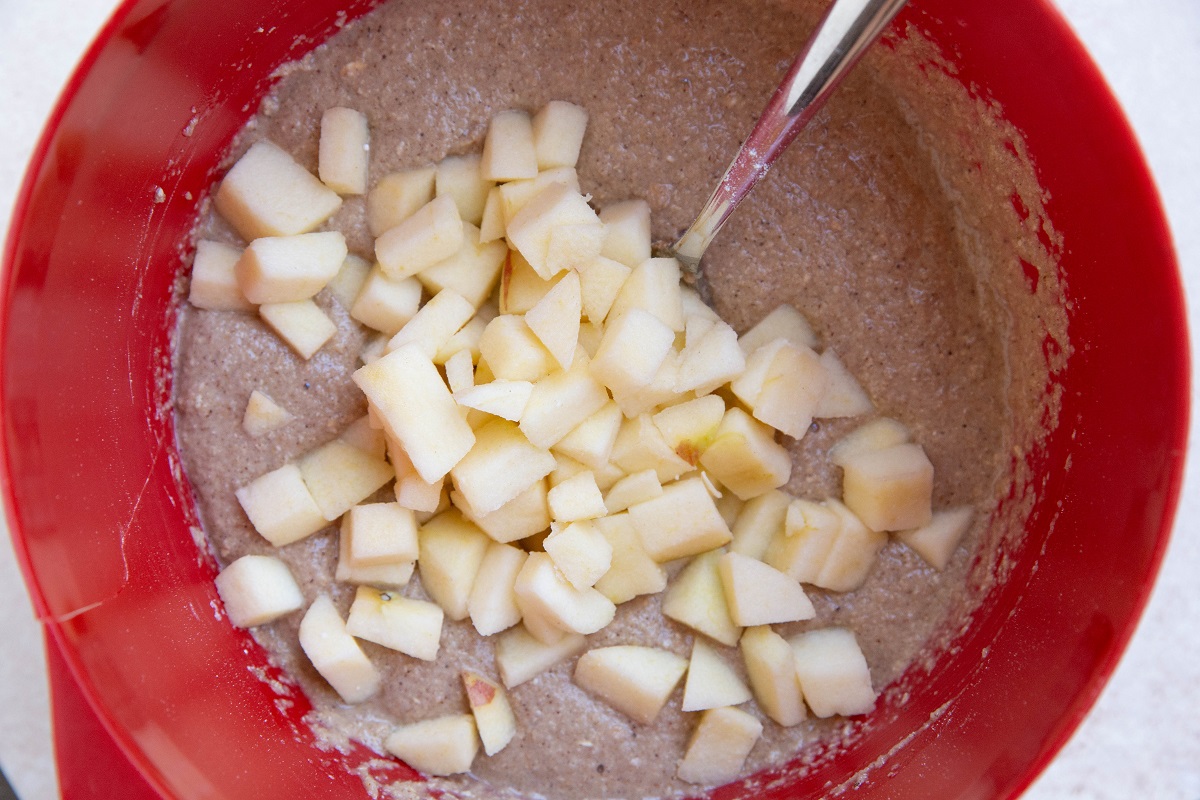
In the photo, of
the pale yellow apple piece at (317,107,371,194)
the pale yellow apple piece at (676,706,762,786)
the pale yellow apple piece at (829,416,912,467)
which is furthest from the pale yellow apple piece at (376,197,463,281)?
the pale yellow apple piece at (676,706,762,786)

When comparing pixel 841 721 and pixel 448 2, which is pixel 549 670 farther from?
pixel 448 2

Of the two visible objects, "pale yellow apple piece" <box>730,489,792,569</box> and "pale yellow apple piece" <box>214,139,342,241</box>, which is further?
"pale yellow apple piece" <box>730,489,792,569</box>

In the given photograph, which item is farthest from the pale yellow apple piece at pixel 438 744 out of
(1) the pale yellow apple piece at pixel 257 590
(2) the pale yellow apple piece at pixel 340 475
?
(2) the pale yellow apple piece at pixel 340 475

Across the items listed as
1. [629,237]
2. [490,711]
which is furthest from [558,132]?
[490,711]

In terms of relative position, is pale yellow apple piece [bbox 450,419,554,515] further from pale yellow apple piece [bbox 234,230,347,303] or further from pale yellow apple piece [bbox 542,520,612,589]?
pale yellow apple piece [bbox 234,230,347,303]

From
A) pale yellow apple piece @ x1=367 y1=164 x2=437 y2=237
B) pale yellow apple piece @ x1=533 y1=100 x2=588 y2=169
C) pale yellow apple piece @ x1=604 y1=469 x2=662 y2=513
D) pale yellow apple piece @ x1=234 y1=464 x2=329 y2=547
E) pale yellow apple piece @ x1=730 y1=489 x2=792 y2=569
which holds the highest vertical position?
pale yellow apple piece @ x1=533 y1=100 x2=588 y2=169

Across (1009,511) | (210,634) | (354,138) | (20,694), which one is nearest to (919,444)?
(1009,511)
